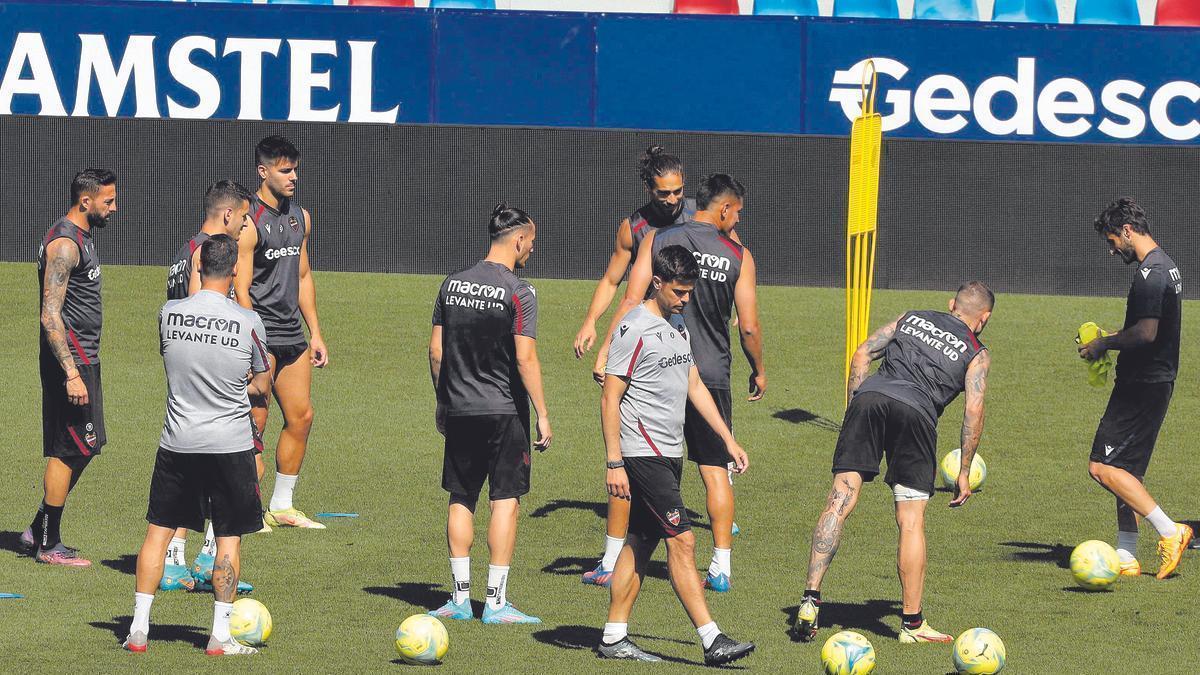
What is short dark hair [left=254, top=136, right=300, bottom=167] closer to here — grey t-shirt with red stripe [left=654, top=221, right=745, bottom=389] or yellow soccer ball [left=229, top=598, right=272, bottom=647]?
grey t-shirt with red stripe [left=654, top=221, right=745, bottom=389]

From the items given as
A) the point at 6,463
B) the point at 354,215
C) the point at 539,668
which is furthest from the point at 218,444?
the point at 354,215

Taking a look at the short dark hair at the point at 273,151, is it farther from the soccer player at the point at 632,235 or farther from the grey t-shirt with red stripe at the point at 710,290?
the grey t-shirt with red stripe at the point at 710,290

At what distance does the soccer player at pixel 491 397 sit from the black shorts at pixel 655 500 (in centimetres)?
76

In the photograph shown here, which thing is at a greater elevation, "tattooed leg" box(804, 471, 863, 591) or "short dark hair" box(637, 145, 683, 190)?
"short dark hair" box(637, 145, 683, 190)

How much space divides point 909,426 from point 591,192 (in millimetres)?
12344

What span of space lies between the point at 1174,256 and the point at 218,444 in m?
15.2

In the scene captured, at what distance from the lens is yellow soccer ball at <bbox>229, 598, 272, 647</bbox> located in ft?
27.4

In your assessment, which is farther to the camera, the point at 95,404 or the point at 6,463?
the point at 6,463

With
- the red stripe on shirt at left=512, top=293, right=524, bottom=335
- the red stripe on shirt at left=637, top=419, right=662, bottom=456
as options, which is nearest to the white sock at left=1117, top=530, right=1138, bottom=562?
the red stripe on shirt at left=637, top=419, right=662, bottom=456

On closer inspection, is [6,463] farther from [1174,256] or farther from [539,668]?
[1174,256]

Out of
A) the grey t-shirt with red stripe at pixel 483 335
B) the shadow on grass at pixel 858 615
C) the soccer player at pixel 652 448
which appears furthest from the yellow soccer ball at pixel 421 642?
the shadow on grass at pixel 858 615

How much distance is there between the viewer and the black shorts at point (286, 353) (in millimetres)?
10859

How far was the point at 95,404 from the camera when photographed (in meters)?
10.1

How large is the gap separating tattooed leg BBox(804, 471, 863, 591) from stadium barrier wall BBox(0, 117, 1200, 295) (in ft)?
39.3
